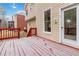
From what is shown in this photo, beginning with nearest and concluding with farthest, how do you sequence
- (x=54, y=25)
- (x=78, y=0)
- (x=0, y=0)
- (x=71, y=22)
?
(x=0, y=0) < (x=78, y=0) < (x=71, y=22) < (x=54, y=25)

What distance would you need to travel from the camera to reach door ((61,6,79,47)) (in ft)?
14.6

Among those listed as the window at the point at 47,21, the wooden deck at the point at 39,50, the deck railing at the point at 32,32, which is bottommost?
the wooden deck at the point at 39,50

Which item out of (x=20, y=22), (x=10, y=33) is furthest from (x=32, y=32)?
(x=20, y=22)

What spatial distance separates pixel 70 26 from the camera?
4.84m

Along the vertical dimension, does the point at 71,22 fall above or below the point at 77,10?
below

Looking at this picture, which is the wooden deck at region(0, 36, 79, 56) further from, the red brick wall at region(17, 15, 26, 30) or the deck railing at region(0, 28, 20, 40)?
the red brick wall at region(17, 15, 26, 30)

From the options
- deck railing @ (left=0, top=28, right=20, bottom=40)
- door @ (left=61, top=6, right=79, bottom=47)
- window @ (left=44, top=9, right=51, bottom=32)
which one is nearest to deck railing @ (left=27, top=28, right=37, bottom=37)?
deck railing @ (left=0, top=28, right=20, bottom=40)

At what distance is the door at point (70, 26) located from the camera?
4.44 m

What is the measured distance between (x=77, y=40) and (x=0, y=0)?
276 cm

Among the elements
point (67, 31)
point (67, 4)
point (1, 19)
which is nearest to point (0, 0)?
point (67, 4)

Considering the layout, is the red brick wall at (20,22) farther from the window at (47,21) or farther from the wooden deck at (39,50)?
the wooden deck at (39,50)

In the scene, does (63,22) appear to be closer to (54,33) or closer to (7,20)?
(54,33)

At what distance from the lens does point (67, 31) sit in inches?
200

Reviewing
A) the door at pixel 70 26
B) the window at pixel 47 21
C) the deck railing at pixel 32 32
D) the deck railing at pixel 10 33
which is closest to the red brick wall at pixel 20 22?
the deck railing at pixel 32 32
